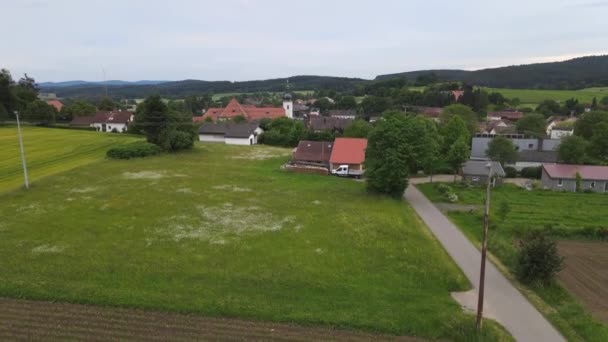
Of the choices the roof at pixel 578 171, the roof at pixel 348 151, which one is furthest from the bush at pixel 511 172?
the roof at pixel 348 151

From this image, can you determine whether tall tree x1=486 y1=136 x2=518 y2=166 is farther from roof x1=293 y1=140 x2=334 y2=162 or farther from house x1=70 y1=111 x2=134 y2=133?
house x1=70 y1=111 x2=134 y2=133

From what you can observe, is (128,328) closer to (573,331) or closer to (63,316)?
(63,316)

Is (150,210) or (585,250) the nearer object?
(585,250)

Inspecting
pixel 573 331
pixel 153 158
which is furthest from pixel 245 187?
pixel 573 331

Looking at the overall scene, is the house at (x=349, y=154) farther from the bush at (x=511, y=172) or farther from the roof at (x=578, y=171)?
the roof at (x=578, y=171)

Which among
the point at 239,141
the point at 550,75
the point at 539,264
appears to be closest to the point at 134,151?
the point at 239,141

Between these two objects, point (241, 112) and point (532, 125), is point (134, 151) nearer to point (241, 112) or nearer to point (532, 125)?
point (241, 112)
